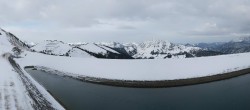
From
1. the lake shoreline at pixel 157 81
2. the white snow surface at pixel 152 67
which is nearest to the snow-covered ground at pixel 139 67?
the white snow surface at pixel 152 67

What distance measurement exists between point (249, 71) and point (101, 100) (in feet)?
166

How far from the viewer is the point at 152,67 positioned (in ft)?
266

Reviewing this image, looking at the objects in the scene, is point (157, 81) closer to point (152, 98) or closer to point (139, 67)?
point (139, 67)

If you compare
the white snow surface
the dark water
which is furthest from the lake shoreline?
the dark water

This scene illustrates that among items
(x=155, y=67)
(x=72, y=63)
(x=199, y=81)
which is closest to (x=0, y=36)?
(x=72, y=63)

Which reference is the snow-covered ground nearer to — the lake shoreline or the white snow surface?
the white snow surface

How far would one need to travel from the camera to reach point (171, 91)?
56938 mm

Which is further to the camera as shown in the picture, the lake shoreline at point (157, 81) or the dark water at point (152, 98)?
the lake shoreline at point (157, 81)

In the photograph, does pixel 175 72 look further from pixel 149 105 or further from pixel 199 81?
pixel 149 105

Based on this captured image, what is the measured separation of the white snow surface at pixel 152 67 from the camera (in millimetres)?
74125

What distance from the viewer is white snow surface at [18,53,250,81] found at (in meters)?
74.1

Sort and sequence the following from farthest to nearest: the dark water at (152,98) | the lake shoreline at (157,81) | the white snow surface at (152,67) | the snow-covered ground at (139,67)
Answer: the white snow surface at (152,67)
the snow-covered ground at (139,67)
the lake shoreline at (157,81)
the dark water at (152,98)

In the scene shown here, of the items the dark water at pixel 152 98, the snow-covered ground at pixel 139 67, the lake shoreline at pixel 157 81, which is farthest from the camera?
the snow-covered ground at pixel 139 67

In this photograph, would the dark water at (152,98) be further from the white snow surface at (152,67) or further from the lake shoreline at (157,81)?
the white snow surface at (152,67)
